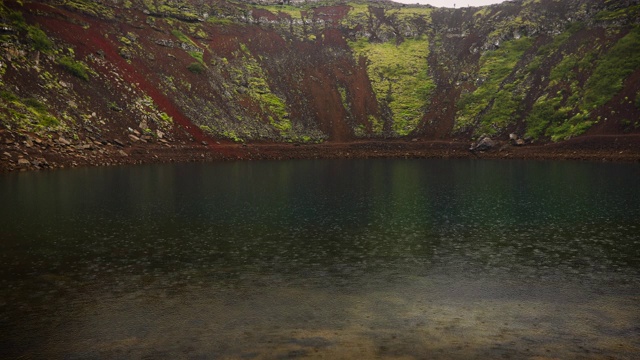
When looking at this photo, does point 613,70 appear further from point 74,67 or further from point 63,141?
point 74,67

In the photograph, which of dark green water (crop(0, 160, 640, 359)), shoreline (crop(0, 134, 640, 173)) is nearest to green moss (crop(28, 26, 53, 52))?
shoreline (crop(0, 134, 640, 173))

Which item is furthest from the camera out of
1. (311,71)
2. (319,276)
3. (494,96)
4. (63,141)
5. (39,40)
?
(311,71)

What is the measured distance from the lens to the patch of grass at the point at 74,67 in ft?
321

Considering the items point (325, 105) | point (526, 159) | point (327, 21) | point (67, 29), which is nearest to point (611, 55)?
point (526, 159)

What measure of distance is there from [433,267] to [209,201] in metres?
28.4

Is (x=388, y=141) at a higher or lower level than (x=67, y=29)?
lower

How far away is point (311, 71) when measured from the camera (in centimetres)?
14188

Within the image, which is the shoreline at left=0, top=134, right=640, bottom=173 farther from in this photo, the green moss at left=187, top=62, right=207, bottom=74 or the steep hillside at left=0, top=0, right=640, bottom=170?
the green moss at left=187, top=62, right=207, bottom=74

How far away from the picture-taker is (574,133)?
9988 centimetres

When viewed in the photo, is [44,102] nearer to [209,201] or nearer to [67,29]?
[67,29]

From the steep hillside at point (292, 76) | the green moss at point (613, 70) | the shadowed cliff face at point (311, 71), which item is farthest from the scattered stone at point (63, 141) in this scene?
the green moss at point (613, 70)

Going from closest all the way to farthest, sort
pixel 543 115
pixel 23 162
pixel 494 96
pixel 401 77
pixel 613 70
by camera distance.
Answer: pixel 23 162
pixel 613 70
pixel 543 115
pixel 494 96
pixel 401 77

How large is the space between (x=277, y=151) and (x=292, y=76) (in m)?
38.7

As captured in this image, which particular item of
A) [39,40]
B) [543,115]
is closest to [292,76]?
[39,40]
